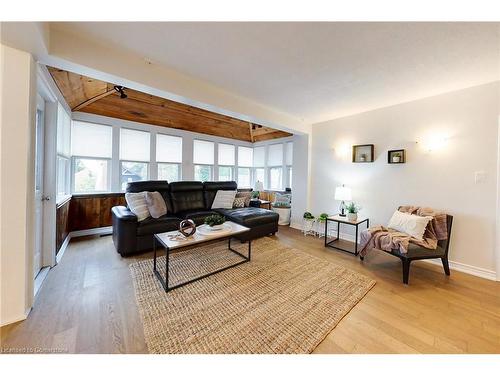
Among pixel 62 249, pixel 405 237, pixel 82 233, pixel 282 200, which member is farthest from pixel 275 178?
pixel 62 249

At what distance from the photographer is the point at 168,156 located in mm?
4762

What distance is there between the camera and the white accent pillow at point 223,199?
13.5 feet

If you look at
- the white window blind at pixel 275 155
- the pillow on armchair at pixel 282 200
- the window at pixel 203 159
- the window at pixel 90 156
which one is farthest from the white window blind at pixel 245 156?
the window at pixel 90 156

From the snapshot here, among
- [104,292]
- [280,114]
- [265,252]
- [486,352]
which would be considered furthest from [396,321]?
[280,114]

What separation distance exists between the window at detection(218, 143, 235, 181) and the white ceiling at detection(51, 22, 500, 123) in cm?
301

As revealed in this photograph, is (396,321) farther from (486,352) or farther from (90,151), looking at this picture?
(90,151)

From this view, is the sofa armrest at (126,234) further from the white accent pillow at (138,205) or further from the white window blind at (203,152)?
the white window blind at (203,152)

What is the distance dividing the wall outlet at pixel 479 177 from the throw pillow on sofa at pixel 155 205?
445 centimetres

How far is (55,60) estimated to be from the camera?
1.74 metres

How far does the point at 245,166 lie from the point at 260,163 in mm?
509


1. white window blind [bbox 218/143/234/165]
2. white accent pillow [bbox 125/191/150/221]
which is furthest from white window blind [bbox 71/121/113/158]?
white window blind [bbox 218/143/234/165]

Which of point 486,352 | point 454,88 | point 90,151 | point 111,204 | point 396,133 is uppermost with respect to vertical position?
point 454,88

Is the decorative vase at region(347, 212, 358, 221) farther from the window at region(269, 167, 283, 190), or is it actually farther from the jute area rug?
the window at region(269, 167, 283, 190)

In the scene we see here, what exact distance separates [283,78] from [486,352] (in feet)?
9.85
